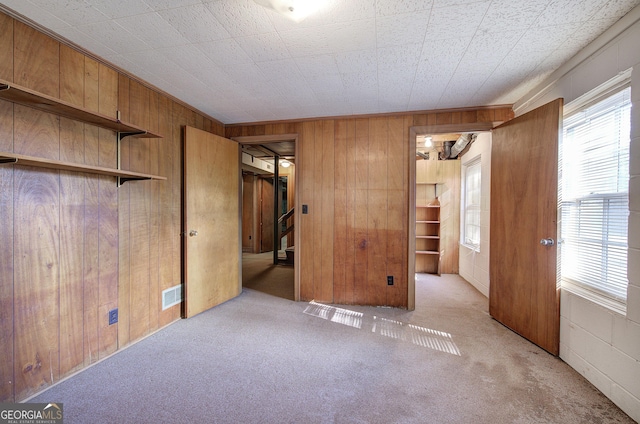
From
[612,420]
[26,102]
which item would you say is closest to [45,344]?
[26,102]

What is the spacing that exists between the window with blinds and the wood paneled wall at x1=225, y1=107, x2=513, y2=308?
1.24m

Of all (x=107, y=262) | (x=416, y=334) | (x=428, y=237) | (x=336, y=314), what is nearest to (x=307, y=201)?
(x=336, y=314)

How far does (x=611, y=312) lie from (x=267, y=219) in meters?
6.75

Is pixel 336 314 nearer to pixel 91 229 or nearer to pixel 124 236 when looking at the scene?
pixel 124 236

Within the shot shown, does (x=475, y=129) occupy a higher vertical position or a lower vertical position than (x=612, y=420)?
higher

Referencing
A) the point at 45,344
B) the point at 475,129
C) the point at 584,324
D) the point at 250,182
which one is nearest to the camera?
the point at 45,344

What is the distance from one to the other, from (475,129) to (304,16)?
7.69ft

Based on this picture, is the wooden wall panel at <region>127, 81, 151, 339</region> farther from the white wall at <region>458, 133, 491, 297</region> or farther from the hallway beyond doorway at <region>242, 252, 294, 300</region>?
the white wall at <region>458, 133, 491, 297</region>

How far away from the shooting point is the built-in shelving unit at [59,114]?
1.30m

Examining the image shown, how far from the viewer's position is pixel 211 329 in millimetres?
2467

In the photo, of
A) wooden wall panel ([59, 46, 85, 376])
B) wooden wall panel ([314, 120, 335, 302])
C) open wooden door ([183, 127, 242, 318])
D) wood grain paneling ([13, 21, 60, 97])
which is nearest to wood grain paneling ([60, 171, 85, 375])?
wooden wall panel ([59, 46, 85, 376])

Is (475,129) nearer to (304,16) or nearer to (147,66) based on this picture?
(304,16)

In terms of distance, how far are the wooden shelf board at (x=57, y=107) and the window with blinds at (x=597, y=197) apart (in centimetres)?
333

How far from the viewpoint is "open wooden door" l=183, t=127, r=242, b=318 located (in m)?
2.70
